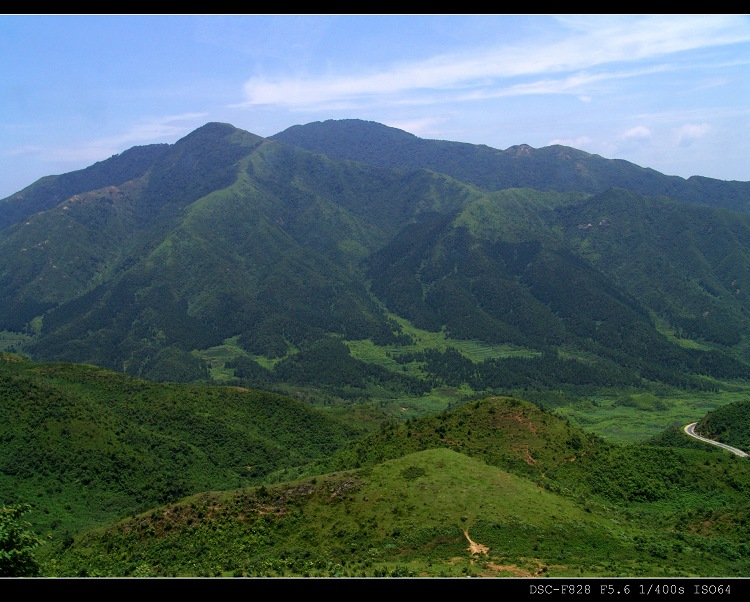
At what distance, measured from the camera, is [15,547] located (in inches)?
1035

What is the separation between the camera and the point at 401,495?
157 feet

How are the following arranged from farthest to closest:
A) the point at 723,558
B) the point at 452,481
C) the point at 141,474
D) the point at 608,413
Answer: the point at 608,413 → the point at 141,474 → the point at 452,481 → the point at 723,558

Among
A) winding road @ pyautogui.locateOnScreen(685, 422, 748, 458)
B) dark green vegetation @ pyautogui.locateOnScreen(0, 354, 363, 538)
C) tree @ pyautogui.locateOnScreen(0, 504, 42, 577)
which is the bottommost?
winding road @ pyautogui.locateOnScreen(685, 422, 748, 458)

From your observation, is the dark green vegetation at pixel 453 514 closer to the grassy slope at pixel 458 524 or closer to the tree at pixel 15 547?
the grassy slope at pixel 458 524

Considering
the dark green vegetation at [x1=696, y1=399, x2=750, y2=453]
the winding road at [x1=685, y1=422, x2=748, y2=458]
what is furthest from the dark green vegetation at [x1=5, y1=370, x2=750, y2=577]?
the dark green vegetation at [x1=696, y1=399, x2=750, y2=453]

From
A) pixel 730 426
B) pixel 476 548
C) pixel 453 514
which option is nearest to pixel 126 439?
pixel 453 514

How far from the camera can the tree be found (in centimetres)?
2367

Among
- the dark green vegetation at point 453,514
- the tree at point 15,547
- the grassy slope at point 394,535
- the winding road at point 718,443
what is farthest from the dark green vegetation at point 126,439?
the winding road at point 718,443

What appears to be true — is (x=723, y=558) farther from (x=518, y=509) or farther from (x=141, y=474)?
(x=141, y=474)

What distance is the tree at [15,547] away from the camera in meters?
23.7

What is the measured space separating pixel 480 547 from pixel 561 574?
22.8 ft
